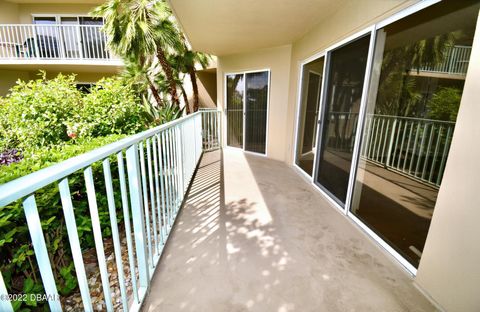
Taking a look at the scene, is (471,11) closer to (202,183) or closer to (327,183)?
(327,183)

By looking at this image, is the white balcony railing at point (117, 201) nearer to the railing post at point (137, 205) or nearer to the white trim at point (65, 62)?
the railing post at point (137, 205)

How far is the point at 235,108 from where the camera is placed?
5660 mm

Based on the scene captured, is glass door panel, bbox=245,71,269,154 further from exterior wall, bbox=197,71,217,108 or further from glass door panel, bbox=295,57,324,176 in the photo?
exterior wall, bbox=197,71,217,108

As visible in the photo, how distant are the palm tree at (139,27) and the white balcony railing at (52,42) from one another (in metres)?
3.14

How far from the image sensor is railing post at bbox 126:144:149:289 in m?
1.27

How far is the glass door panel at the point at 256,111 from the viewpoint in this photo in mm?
5039

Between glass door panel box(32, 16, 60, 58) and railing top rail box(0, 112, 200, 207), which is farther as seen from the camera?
glass door panel box(32, 16, 60, 58)

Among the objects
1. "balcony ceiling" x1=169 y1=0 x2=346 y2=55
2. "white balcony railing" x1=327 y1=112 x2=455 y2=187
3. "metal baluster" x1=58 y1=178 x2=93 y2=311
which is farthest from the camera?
"balcony ceiling" x1=169 y1=0 x2=346 y2=55

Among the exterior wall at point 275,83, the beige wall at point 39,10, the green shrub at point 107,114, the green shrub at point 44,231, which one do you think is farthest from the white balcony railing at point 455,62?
the beige wall at point 39,10

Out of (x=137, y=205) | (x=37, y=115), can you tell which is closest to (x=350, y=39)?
(x=137, y=205)

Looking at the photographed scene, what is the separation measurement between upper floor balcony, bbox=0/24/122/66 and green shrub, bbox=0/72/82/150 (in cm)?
496

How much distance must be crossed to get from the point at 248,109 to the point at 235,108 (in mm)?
452

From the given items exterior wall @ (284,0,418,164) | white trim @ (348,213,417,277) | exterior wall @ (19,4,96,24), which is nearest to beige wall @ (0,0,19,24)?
exterior wall @ (19,4,96,24)

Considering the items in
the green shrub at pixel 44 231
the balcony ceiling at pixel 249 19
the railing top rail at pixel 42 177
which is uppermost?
the balcony ceiling at pixel 249 19
